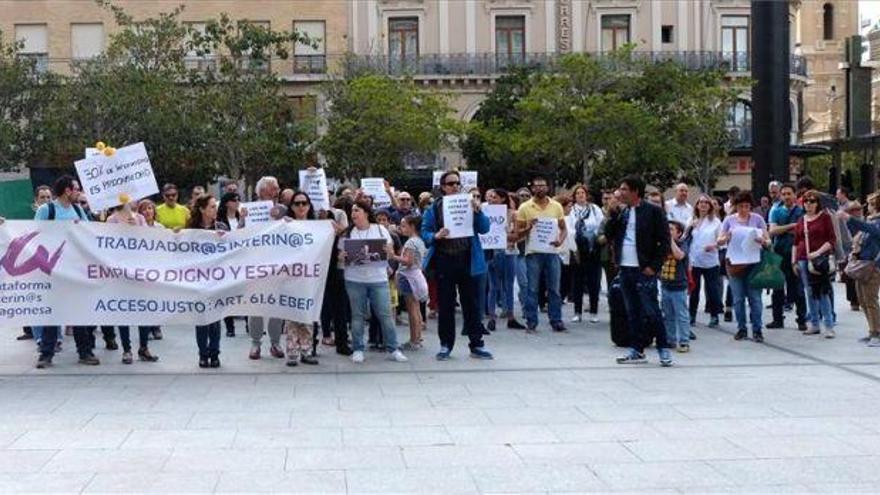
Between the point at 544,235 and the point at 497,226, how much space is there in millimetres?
699

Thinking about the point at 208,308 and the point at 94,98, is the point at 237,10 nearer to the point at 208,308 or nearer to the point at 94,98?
the point at 94,98

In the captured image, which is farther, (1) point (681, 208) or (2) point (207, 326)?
(1) point (681, 208)

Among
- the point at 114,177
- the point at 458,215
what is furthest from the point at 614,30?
the point at 114,177

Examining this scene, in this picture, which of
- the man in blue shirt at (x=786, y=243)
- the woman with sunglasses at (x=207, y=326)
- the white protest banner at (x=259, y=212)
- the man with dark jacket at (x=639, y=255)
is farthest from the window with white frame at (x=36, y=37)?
the man with dark jacket at (x=639, y=255)

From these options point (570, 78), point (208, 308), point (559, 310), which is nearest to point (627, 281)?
point (559, 310)

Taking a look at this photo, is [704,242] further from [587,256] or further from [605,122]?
[605,122]

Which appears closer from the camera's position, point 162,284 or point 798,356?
point 162,284

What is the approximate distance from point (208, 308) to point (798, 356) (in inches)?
250

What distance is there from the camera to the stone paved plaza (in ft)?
21.8

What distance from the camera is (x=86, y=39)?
46875 millimetres

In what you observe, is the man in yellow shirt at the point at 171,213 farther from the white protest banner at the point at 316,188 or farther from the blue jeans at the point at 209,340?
the blue jeans at the point at 209,340

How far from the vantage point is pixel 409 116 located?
39.9 meters

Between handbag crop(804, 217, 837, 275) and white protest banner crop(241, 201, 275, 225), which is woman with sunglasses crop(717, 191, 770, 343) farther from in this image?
white protest banner crop(241, 201, 275, 225)

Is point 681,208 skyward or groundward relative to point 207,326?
skyward
